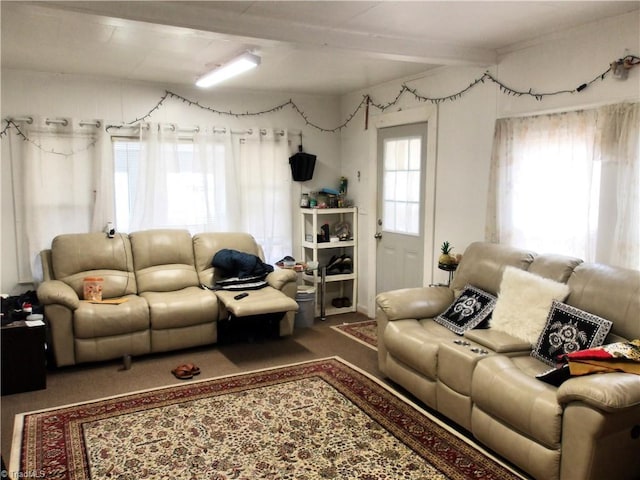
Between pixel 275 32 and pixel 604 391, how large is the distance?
2592 millimetres

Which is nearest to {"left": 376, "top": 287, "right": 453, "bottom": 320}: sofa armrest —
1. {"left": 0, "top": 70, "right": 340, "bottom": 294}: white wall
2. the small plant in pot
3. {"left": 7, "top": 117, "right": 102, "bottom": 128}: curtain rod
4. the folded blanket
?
the small plant in pot

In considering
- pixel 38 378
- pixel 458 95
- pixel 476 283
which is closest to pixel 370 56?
pixel 458 95

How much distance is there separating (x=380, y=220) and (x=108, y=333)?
2854 mm

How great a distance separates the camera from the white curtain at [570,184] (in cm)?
305

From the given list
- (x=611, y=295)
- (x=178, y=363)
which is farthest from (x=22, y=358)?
(x=611, y=295)

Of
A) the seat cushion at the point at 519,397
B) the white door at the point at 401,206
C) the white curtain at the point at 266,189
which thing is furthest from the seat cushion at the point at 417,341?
the white curtain at the point at 266,189

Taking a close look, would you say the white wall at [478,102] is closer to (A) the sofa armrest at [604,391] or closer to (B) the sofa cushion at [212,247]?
(B) the sofa cushion at [212,247]

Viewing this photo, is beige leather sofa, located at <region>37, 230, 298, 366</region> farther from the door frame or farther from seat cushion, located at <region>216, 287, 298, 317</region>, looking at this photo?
the door frame

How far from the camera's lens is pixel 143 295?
14.9 ft

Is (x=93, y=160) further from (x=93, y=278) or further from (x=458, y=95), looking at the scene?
(x=458, y=95)

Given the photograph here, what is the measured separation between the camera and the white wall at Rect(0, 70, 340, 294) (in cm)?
454

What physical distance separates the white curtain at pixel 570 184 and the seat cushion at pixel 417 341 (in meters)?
0.95

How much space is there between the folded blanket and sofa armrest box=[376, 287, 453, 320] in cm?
135

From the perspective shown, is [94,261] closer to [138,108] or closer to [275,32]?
[138,108]
